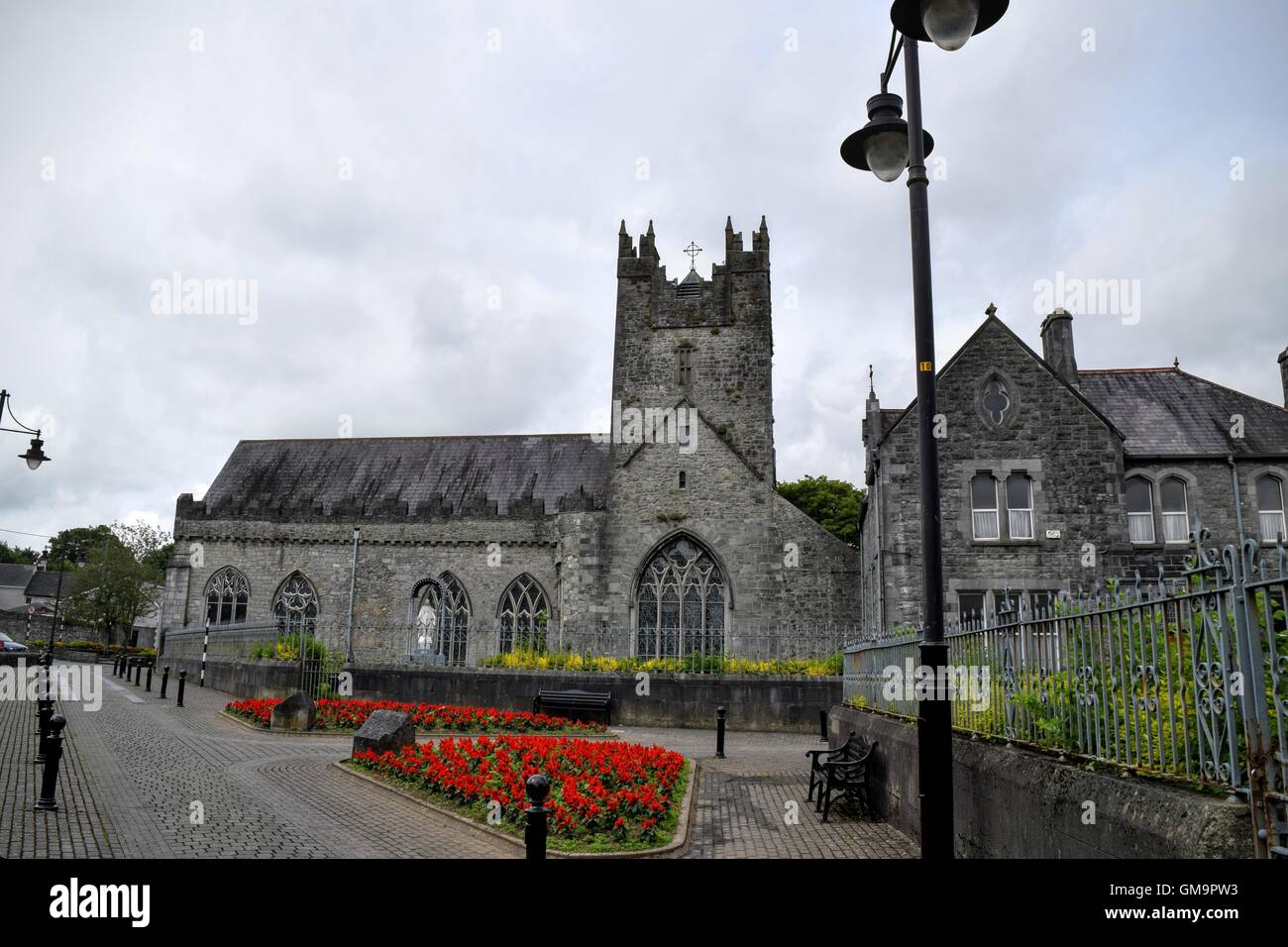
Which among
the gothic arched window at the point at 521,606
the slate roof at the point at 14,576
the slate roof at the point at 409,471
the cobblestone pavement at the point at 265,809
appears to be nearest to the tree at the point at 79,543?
the slate roof at the point at 14,576

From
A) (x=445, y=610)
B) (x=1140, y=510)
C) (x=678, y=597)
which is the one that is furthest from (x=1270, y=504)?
(x=445, y=610)

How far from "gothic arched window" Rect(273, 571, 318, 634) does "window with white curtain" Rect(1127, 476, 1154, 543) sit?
→ 1073 inches

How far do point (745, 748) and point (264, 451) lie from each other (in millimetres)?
29584

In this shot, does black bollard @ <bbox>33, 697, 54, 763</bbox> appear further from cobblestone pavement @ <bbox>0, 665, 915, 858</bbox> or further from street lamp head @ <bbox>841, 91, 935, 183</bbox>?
street lamp head @ <bbox>841, 91, 935, 183</bbox>

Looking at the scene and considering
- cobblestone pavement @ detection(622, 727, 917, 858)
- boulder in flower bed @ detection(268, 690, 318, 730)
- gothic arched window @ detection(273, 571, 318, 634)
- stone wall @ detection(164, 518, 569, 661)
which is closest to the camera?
cobblestone pavement @ detection(622, 727, 917, 858)

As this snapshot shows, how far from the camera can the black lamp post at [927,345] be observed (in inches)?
202

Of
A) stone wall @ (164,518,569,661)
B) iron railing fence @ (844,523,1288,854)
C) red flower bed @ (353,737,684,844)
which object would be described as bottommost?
red flower bed @ (353,737,684,844)

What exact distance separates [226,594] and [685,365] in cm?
1999

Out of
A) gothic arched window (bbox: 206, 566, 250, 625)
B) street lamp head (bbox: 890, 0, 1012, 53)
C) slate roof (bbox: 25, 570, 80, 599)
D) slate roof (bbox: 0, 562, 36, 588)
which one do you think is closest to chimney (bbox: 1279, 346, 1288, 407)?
street lamp head (bbox: 890, 0, 1012, 53)

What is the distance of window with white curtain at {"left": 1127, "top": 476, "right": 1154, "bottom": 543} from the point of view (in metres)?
23.1

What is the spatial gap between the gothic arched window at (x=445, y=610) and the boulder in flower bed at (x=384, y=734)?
1797cm

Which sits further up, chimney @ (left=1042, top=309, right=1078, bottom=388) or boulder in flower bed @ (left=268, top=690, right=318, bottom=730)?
chimney @ (left=1042, top=309, right=1078, bottom=388)
